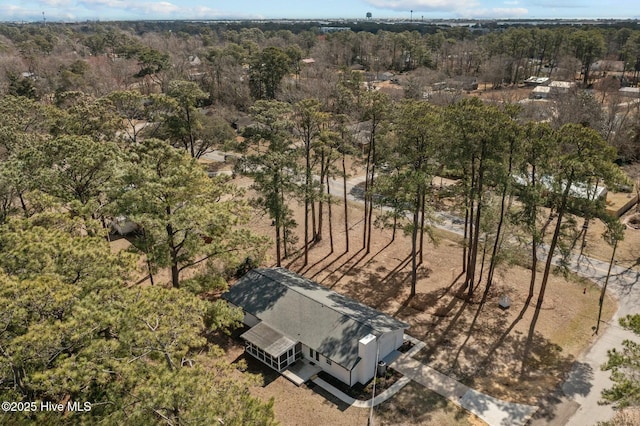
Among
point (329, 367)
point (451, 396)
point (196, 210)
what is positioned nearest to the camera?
point (196, 210)

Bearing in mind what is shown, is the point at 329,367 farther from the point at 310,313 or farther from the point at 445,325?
the point at 445,325

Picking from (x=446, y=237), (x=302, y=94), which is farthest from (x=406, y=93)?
(x=446, y=237)

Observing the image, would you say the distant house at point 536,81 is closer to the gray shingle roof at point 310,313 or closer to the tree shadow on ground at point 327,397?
the gray shingle roof at point 310,313

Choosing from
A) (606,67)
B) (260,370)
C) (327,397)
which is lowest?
(260,370)

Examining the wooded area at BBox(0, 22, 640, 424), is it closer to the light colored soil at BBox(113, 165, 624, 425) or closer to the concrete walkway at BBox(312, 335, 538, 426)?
the light colored soil at BBox(113, 165, 624, 425)

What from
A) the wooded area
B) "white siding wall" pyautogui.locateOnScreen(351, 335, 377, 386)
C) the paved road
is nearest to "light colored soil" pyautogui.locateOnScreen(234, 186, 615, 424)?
the paved road

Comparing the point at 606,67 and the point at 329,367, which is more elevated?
the point at 606,67

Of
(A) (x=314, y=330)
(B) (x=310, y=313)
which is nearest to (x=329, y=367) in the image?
(A) (x=314, y=330)

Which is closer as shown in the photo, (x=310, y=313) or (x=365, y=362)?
(x=365, y=362)
